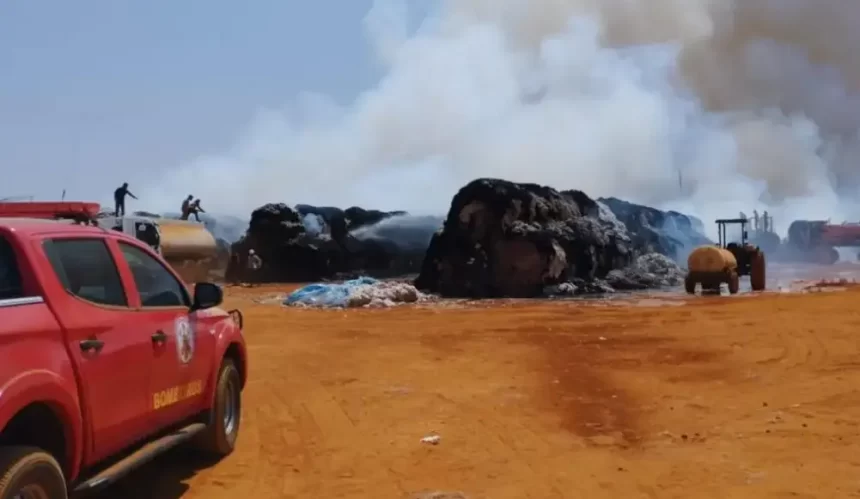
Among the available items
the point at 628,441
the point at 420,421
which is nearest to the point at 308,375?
A: the point at 420,421

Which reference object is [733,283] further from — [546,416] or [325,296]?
[546,416]

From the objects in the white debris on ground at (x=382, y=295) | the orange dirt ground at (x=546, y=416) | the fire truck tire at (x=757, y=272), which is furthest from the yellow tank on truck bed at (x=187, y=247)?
the fire truck tire at (x=757, y=272)

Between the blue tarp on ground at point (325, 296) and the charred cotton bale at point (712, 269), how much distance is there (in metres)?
9.96

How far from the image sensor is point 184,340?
6086 millimetres

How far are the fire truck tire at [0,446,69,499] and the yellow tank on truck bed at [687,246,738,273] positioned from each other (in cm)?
2543

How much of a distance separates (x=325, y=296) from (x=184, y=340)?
18.6 m

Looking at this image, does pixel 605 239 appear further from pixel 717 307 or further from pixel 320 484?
pixel 320 484

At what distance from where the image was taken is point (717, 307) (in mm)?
21234

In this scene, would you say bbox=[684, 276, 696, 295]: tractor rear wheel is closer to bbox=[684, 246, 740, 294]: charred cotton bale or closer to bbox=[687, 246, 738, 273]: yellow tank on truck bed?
bbox=[684, 246, 740, 294]: charred cotton bale

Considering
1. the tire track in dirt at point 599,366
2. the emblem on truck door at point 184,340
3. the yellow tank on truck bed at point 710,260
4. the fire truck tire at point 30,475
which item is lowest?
the tire track in dirt at point 599,366

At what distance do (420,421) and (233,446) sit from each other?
192 cm

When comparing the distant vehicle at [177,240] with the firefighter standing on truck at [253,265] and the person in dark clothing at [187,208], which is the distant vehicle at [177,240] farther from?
the firefighter standing on truck at [253,265]

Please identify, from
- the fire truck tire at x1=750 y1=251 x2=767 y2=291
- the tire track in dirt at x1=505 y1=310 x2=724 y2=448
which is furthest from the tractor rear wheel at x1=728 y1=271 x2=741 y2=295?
the tire track in dirt at x1=505 y1=310 x2=724 y2=448

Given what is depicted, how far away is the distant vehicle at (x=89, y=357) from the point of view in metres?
4.05
